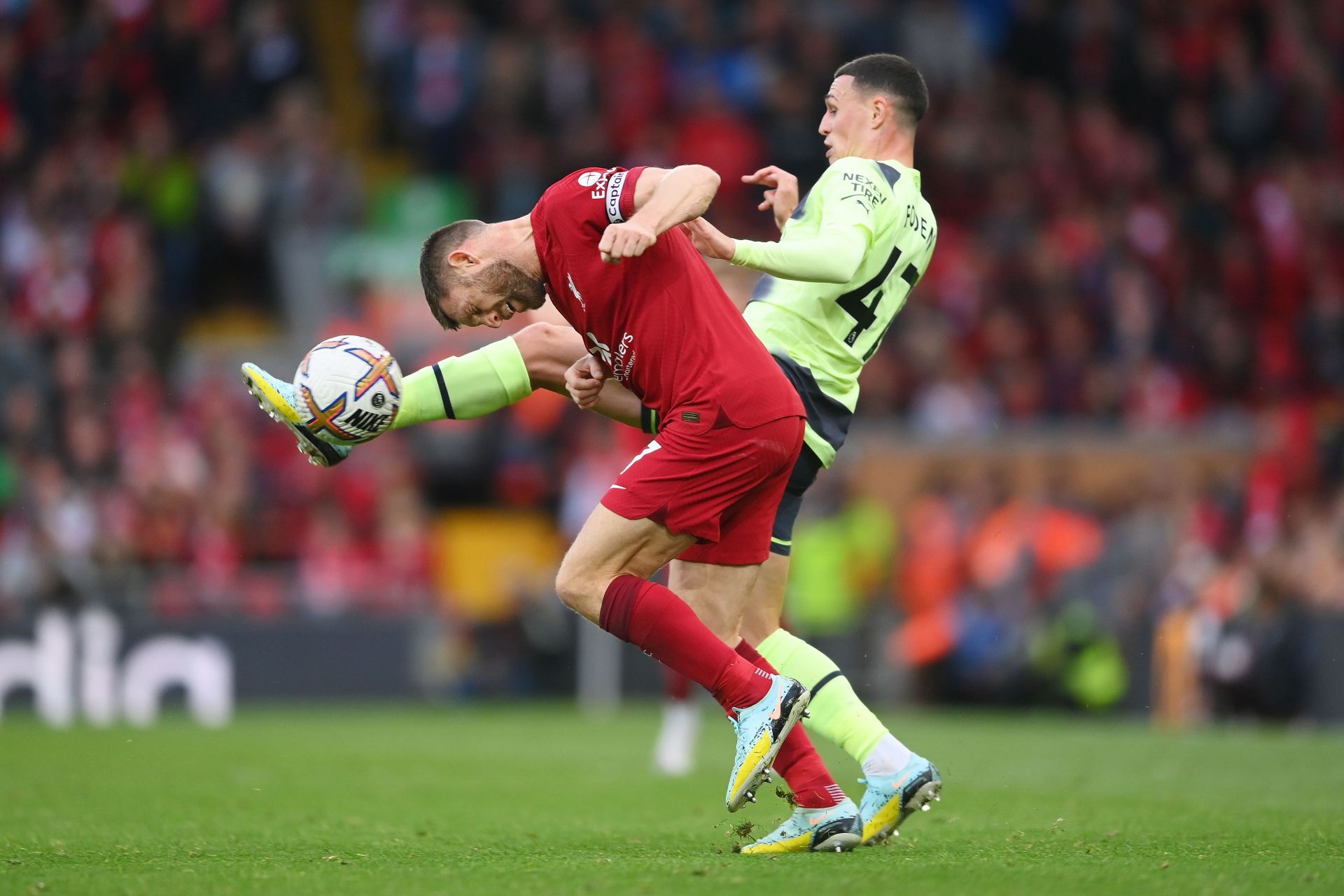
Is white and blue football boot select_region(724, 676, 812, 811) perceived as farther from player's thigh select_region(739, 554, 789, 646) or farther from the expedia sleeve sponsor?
the expedia sleeve sponsor

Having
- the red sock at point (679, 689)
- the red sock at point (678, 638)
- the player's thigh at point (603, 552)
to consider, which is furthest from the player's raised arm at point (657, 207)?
the red sock at point (679, 689)

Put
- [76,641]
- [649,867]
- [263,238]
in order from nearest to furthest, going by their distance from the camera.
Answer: [649,867], [76,641], [263,238]

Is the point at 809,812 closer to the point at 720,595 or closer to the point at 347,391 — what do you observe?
the point at 720,595

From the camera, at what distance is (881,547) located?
15391mm

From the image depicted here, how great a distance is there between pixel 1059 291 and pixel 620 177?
460 inches

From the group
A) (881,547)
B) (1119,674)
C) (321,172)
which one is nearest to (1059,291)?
(881,547)

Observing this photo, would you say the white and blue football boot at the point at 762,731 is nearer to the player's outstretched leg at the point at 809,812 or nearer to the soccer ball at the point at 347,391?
the player's outstretched leg at the point at 809,812

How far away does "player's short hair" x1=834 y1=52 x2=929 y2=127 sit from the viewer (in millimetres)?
6191

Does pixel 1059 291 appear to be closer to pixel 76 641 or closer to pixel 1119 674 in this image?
pixel 1119 674

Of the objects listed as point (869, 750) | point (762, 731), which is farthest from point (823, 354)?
point (762, 731)

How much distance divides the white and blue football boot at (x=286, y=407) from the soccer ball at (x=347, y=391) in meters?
0.03

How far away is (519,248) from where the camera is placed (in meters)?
5.58

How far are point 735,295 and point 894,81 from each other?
5.30 metres

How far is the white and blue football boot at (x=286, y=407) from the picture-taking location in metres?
5.95
